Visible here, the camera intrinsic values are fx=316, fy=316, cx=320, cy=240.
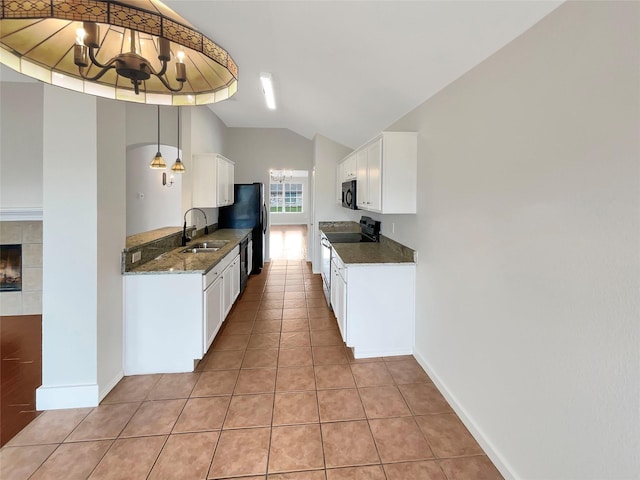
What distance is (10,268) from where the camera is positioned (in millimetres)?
3854

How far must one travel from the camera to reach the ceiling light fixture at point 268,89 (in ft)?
12.7

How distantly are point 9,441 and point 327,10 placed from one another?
11.3 ft

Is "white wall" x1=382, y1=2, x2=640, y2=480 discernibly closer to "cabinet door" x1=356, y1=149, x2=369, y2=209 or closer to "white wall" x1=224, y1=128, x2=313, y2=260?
"cabinet door" x1=356, y1=149, x2=369, y2=209

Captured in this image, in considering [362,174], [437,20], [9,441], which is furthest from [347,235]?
[9,441]

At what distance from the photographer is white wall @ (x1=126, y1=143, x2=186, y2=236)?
207 inches

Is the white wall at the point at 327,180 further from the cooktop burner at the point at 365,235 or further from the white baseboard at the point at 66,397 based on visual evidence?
the white baseboard at the point at 66,397

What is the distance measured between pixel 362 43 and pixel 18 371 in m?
3.89

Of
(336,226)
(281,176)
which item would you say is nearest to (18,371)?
(336,226)

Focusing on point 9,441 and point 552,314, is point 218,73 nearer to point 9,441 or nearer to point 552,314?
point 552,314

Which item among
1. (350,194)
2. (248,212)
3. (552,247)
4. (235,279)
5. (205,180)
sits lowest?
(235,279)

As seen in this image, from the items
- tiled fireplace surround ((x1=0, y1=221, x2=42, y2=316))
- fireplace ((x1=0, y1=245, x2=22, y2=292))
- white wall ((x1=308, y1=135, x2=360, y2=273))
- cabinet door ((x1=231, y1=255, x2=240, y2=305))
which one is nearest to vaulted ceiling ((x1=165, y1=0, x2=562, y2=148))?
white wall ((x1=308, y1=135, x2=360, y2=273))

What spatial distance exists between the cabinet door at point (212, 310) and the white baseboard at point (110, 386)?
682mm

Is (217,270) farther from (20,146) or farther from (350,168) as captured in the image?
(20,146)

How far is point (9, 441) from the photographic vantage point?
1.96 m
